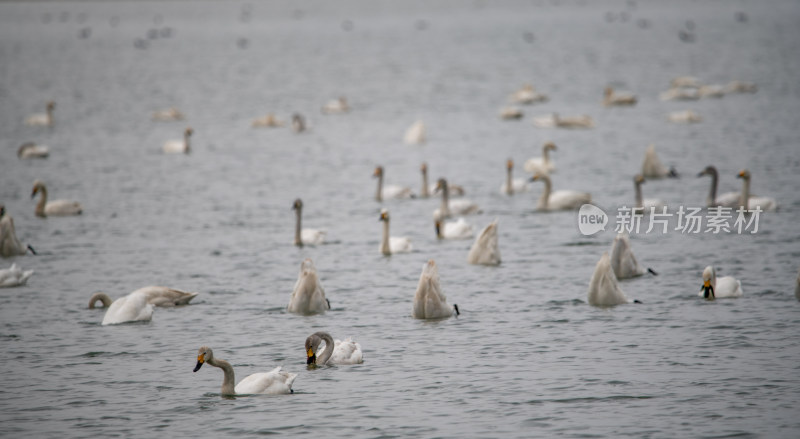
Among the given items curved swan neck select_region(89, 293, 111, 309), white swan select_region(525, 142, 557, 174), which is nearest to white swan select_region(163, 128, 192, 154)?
white swan select_region(525, 142, 557, 174)

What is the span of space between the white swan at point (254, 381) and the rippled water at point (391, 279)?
0.16 m

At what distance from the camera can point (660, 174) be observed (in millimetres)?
33188

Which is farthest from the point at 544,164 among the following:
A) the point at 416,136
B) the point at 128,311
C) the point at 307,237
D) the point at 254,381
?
the point at 254,381

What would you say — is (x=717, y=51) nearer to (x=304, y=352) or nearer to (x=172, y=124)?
(x=172, y=124)

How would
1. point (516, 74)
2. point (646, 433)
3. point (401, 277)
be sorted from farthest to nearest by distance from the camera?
point (516, 74), point (401, 277), point (646, 433)

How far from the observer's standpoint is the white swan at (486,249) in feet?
75.4

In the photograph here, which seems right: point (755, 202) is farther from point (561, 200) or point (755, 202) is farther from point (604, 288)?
point (604, 288)

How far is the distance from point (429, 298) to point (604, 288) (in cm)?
294

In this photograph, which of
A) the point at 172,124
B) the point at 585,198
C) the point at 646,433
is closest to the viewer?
the point at 646,433

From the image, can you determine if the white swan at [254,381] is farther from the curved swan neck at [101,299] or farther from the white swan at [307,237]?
the white swan at [307,237]

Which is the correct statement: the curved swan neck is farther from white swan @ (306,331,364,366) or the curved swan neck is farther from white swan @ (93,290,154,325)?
white swan @ (306,331,364,366)

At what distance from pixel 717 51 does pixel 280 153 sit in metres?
55.6

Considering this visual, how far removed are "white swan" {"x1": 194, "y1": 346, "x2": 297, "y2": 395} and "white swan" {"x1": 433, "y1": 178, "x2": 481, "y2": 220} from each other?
12.7 meters

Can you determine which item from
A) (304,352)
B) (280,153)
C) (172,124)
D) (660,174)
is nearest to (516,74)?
(172,124)
